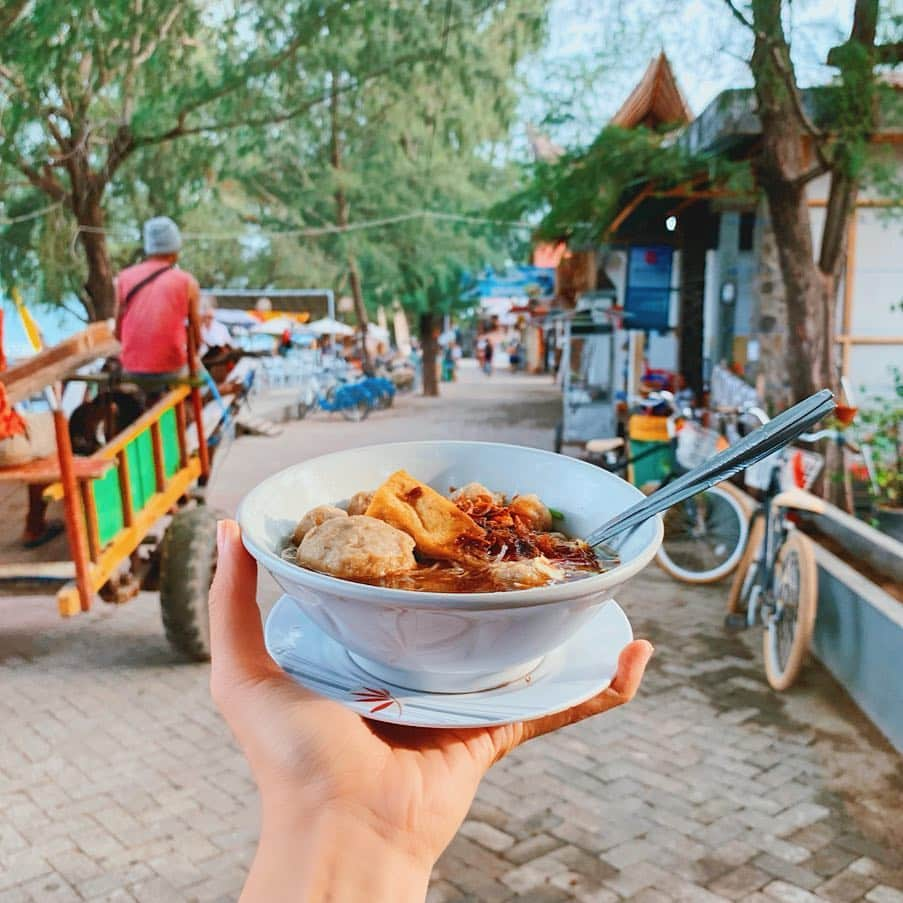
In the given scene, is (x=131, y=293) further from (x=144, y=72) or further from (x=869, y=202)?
(x=144, y=72)

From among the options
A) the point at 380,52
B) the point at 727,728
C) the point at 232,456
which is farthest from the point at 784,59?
the point at 232,456

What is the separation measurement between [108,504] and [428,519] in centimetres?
339

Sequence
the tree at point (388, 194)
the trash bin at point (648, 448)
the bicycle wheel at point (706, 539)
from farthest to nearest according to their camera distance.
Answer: the tree at point (388, 194) < the trash bin at point (648, 448) < the bicycle wheel at point (706, 539)

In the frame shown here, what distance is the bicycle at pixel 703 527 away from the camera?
634 cm

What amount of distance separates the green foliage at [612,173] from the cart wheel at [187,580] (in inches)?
169

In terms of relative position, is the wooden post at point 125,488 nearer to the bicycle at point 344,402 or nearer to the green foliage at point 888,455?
the green foliage at point 888,455

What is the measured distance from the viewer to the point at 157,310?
5.09 m

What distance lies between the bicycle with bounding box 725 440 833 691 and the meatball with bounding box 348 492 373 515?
344 cm

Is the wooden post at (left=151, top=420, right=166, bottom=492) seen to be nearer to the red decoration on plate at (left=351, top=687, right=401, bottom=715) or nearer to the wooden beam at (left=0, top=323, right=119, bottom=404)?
the wooden beam at (left=0, top=323, right=119, bottom=404)

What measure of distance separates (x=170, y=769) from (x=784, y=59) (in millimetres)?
5377

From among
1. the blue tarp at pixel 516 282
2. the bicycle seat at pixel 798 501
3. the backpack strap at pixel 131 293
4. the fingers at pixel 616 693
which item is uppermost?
the backpack strap at pixel 131 293

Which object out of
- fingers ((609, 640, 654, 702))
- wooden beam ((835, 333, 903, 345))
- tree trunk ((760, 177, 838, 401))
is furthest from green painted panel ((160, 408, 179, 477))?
wooden beam ((835, 333, 903, 345))

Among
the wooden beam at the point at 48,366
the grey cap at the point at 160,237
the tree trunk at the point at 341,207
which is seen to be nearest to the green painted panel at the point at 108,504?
the wooden beam at the point at 48,366

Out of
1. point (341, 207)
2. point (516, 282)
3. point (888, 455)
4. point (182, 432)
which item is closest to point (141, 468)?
point (182, 432)
